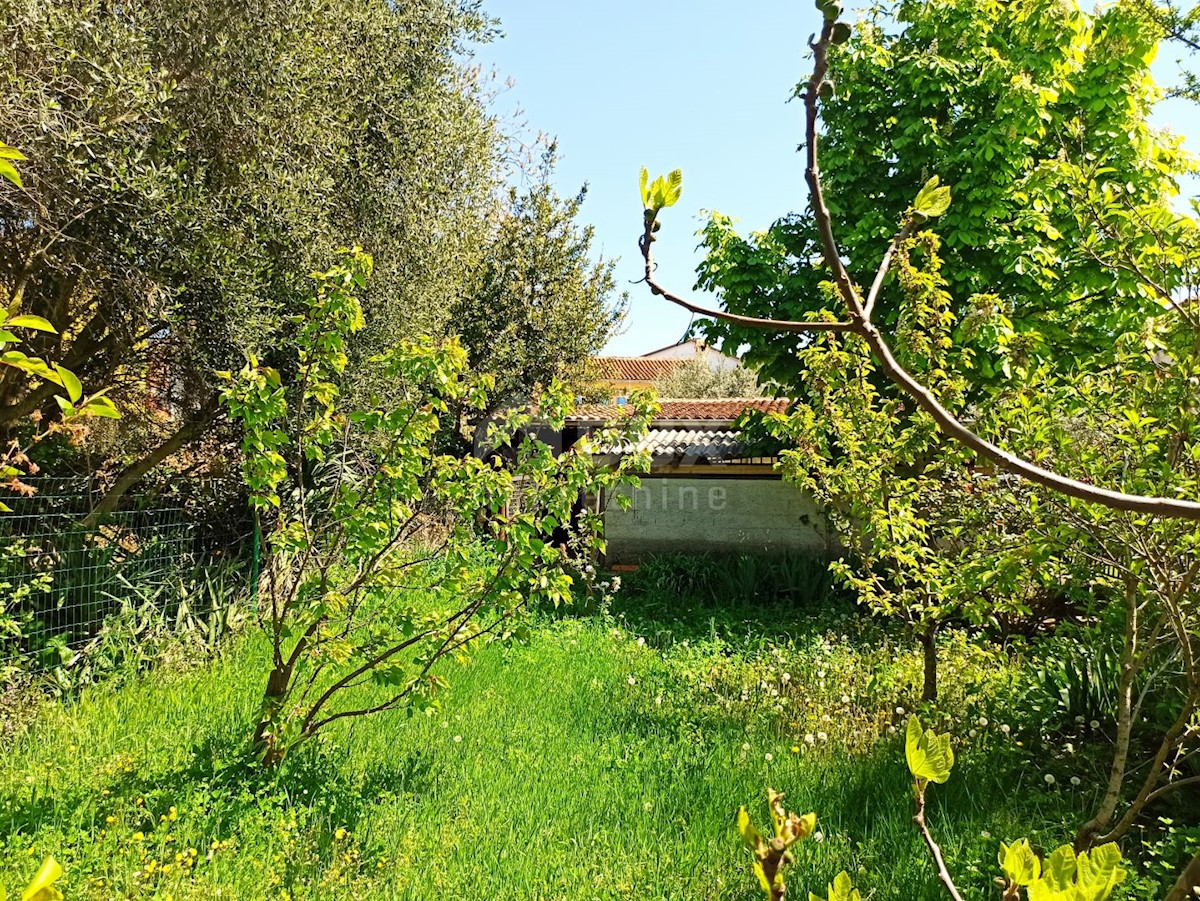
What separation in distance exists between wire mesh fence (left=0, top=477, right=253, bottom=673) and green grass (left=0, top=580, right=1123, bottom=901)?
22.3 inches

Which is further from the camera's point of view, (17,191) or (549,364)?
(549,364)

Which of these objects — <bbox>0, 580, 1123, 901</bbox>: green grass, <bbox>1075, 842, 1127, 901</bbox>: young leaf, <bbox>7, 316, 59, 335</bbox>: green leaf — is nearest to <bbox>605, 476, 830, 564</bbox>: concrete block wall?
<bbox>0, 580, 1123, 901</bbox>: green grass

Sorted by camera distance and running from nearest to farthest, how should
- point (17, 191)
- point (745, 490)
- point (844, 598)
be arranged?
point (17, 191) → point (844, 598) → point (745, 490)

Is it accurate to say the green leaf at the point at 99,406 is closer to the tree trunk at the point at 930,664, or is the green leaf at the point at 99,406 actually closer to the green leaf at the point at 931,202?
the green leaf at the point at 931,202

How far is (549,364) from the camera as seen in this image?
13953 millimetres

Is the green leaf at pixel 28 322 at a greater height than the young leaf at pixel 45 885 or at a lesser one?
greater

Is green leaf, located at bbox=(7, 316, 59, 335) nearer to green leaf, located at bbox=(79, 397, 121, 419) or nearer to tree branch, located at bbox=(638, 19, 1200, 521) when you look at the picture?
green leaf, located at bbox=(79, 397, 121, 419)

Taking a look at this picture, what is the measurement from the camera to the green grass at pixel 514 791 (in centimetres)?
301

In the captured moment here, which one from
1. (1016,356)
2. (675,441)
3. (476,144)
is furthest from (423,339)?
(675,441)

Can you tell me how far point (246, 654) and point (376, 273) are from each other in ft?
11.0

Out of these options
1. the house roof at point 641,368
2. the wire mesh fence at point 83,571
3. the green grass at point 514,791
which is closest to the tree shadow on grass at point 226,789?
the green grass at point 514,791

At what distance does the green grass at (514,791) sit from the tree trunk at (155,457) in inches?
55.8

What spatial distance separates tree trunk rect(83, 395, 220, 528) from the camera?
5.41 metres

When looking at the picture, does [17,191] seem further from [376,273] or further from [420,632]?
[420,632]
